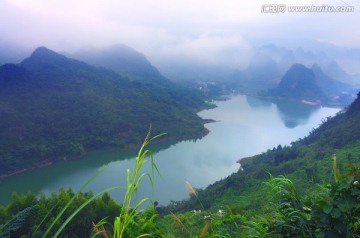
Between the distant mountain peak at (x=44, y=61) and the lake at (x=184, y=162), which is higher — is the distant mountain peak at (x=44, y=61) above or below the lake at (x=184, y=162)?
above

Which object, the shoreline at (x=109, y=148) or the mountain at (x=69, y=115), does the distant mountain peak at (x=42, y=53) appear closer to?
the mountain at (x=69, y=115)

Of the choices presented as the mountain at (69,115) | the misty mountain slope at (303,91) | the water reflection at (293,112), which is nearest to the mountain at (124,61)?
the mountain at (69,115)

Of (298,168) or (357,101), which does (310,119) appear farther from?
(298,168)

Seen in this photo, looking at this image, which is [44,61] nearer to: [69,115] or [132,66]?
[69,115]

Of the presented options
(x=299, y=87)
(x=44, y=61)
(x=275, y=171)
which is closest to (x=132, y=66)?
(x=44, y=61)

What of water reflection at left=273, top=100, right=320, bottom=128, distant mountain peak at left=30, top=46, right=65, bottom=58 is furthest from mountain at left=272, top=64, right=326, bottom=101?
distant mountain peak at left=30, top=46, right=65, bottom=58
